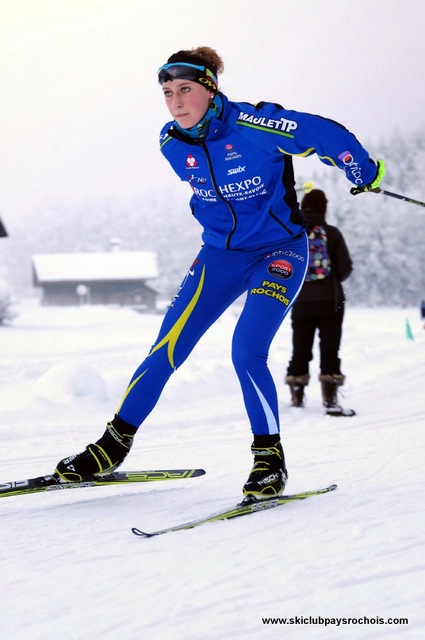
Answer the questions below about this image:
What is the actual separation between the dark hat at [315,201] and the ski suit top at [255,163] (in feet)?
10.2

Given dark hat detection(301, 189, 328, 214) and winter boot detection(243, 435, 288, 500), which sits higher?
dark hat detection(301, 189, 328, 214)

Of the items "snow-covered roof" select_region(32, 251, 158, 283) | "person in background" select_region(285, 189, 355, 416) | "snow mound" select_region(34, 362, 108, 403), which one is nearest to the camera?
"person in background" select_region(285, 189, 355, 416)

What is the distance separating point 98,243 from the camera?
11006 cm

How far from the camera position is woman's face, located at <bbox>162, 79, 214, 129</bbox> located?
122 inches

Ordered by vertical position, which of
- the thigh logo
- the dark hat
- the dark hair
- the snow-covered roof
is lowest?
the thigh logo

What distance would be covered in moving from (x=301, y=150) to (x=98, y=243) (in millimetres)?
109238

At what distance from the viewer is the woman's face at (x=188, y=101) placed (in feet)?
10.2

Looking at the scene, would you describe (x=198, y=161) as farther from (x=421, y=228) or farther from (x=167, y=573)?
(x=421, y=228)

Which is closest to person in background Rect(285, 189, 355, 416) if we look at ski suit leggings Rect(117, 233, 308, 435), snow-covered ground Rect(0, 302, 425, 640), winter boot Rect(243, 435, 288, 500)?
snow-covered ground Rect(0, 302, 425, 640)

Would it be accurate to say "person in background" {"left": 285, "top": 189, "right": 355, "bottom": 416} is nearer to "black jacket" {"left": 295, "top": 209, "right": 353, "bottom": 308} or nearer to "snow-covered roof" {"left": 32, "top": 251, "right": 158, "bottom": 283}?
"black jacket" {"left": 295, "top": 209, "right": 353, "bottom": 308}

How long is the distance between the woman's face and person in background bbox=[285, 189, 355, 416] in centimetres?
326

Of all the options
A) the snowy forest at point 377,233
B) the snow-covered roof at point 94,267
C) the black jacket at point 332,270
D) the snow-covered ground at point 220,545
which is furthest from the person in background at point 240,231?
the snow-covered roof at point 94,267

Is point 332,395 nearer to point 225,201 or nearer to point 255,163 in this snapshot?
point 225,201

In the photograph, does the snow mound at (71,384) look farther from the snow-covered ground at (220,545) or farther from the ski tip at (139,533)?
the ski tip at (139,533)
